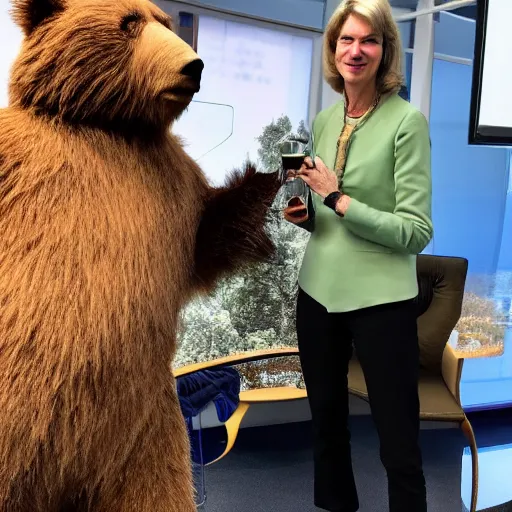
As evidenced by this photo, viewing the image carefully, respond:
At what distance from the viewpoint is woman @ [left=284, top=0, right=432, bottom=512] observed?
1.09 metres

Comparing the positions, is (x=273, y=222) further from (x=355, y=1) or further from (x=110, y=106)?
(x=355, y=1)

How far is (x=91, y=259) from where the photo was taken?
0.74 m

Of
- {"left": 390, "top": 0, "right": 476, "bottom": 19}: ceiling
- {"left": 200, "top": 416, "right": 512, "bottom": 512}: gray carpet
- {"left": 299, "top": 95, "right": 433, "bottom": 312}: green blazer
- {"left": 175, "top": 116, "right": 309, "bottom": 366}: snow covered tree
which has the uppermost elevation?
{"left": 390, "top": 0, "right": 476, "bottom": 19}: ceiling

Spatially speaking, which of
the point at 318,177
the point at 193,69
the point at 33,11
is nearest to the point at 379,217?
the point at 318,177

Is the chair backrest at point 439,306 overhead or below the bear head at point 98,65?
below

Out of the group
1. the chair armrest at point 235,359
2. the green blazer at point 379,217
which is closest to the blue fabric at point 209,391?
the chair armrest at point 235,359

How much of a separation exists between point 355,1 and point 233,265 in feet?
2.03

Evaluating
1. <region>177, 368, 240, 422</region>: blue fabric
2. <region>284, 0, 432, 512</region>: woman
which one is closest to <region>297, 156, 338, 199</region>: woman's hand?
<region>284, 0, 432, 512</region>: woman

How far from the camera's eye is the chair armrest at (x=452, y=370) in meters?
1.89

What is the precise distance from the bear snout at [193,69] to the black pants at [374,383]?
62cm

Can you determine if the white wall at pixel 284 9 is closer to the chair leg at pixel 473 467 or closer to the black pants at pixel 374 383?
the black pants at pixel 374 383

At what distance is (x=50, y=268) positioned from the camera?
0.72m

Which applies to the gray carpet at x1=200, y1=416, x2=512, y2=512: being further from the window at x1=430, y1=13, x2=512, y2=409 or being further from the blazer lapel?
the blazer lapel

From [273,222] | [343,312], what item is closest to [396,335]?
[343,312]
